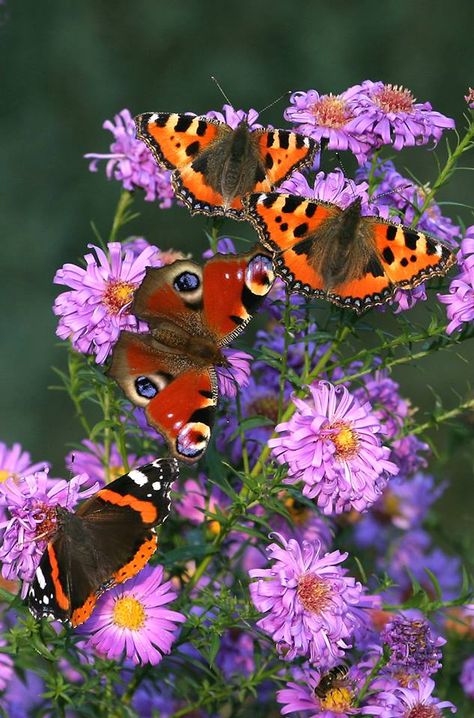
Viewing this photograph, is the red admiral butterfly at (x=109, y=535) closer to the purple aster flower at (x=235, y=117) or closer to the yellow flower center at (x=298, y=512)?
the yellow flower center at (x=298, y=512)

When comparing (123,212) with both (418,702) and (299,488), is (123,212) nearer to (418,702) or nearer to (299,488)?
(299,488)

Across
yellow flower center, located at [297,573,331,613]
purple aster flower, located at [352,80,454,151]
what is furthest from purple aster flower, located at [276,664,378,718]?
purple aster flower, located at [352,80,454,151]

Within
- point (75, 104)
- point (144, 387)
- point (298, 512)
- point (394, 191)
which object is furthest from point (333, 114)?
point (75, 104)

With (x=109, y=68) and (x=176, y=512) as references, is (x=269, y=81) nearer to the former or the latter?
(x=109, y=68)

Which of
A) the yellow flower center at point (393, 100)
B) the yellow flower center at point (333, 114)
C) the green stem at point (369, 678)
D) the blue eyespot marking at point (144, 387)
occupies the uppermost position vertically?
the yellow flower center at point (393, 100)

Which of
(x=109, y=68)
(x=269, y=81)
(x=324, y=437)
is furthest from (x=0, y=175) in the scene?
(x=324, y=437)

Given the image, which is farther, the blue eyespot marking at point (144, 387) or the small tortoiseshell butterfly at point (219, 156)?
the small tortoiseshell butterfly at point (219, 156)

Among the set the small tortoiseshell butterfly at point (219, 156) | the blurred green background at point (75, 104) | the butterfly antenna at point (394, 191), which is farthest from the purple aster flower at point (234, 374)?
the blurred green background at point (75, 104)
